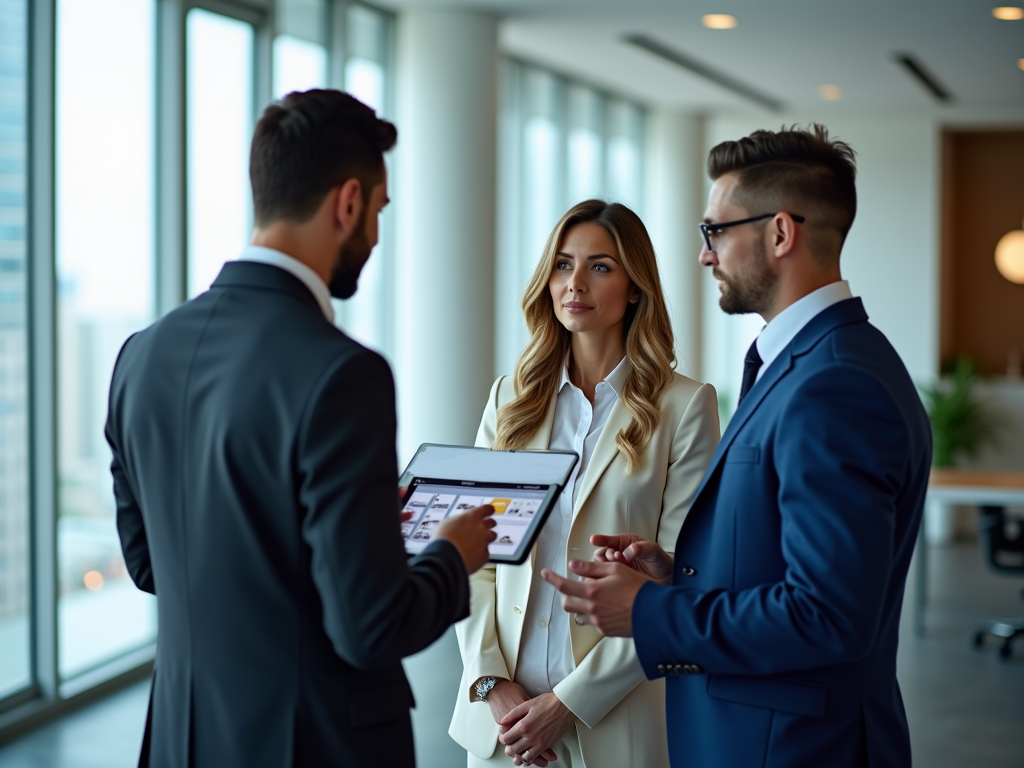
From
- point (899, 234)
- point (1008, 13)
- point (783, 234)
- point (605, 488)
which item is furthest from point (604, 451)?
point (899, 234)

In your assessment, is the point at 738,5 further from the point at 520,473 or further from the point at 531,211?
the point at 520,473

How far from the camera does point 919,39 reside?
7695 millimetres

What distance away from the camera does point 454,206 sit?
22.4 ft

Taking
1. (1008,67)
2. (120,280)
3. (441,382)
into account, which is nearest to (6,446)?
(120,280)

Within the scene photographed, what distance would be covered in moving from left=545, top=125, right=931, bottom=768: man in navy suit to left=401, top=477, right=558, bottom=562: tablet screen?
12cm

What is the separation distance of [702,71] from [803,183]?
781cm

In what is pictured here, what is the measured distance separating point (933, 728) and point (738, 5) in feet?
14.6

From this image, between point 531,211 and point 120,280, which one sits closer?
point 120,280

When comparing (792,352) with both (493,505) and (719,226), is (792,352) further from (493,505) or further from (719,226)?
(493,505)

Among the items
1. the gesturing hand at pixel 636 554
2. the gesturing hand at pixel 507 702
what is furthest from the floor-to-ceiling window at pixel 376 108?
the gesturing hand at pixel 636 554

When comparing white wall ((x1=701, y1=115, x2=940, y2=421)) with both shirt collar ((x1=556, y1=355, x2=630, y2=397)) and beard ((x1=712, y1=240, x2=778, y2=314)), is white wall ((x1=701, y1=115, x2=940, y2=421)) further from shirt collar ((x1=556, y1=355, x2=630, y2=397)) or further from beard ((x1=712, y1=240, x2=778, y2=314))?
beard ((x1=712, y1=240, x2=778, y2=314))

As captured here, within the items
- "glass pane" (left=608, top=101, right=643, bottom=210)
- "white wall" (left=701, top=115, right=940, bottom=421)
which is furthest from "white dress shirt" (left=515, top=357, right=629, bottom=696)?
"white wall" (left=701, top=115, right=940, bottom=421)

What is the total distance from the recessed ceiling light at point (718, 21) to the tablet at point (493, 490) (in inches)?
236

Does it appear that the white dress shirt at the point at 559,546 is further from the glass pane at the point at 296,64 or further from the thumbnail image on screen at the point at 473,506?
the glass pane at the point at 296,64
